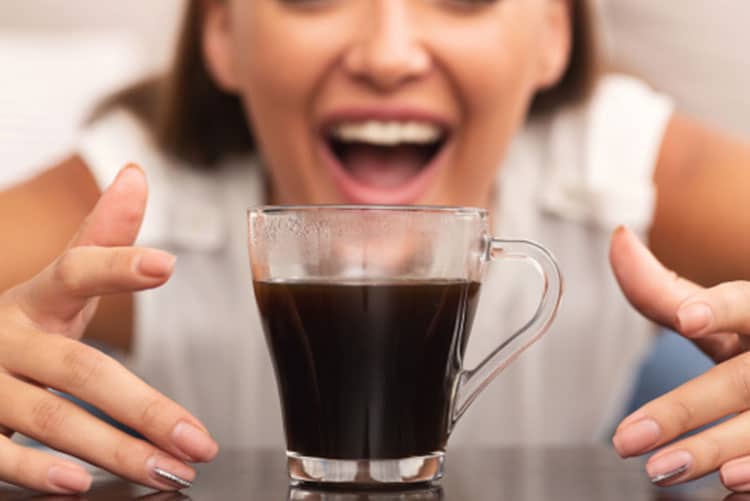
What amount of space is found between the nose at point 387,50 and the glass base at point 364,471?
0.72 metres

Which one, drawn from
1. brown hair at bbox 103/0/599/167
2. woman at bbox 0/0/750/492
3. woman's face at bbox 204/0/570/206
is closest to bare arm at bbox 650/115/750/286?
woman at bbox 0/0/750/492

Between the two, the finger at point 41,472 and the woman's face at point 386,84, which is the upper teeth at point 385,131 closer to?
the woman's face at point 386,84

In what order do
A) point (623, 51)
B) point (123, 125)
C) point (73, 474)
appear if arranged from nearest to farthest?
point (73, 474), point (123, 125), point (623, 51)

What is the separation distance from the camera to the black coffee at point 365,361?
666 mm

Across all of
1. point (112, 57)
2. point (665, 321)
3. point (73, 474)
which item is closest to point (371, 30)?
point (665, 321)

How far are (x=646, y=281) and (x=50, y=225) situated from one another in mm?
1009

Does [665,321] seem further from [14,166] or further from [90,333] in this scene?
[14,166]

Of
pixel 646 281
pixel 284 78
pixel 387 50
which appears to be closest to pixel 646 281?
pixel 646 281

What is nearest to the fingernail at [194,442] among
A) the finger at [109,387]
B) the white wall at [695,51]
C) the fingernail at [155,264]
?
the finger at [109,387]

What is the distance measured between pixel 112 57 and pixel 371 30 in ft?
3.66

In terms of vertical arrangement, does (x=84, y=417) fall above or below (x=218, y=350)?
below

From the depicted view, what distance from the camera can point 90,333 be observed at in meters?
1.64

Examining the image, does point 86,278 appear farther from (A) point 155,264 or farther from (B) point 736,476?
(B) point 736,476

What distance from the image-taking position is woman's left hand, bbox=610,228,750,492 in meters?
0.69
